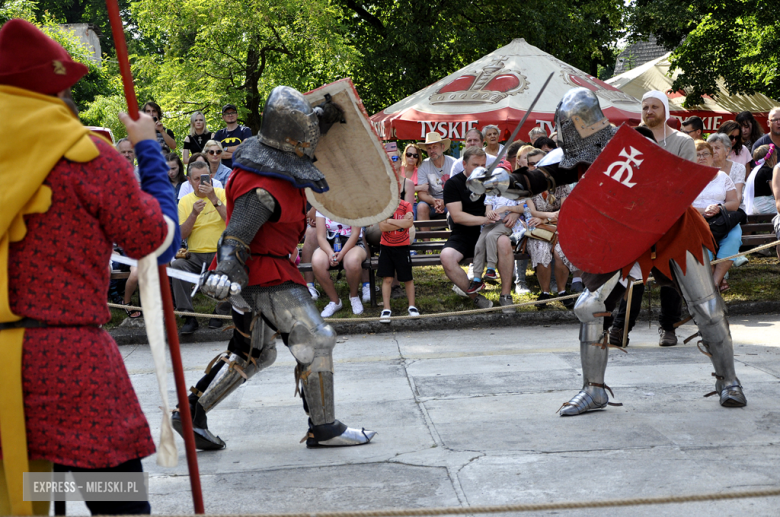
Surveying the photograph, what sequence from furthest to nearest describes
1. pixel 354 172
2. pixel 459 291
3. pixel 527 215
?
1. pixel 527 215
2. pixel 459 291
3. pixel 354 172

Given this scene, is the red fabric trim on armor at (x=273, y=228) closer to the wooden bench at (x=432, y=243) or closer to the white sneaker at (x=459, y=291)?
the wooden bench at (x=432, y=243)

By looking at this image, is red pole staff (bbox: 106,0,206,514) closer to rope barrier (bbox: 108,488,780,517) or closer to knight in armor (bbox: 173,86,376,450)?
rope barrier (bbox: 108,488,780,517)

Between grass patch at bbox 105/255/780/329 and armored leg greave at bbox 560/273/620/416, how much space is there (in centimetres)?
299

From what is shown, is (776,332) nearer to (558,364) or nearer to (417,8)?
(558,364)

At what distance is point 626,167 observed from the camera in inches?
155

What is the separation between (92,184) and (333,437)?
218 centimetres

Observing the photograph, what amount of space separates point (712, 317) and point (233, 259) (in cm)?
260

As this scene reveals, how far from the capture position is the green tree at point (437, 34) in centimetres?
1684

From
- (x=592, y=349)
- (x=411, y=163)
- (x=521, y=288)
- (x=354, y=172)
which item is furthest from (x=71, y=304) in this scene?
(x=411, y=163)

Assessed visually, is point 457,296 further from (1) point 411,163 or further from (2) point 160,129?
(2) point 160,129

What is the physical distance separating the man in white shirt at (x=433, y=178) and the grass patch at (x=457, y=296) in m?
0.74

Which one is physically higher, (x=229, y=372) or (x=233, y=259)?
(x=233, y=259)

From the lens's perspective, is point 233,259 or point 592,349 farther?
point 592,349

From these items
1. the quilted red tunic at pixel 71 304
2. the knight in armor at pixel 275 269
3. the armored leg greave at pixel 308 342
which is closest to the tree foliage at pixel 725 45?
the knight in armor at pixel 275 269
